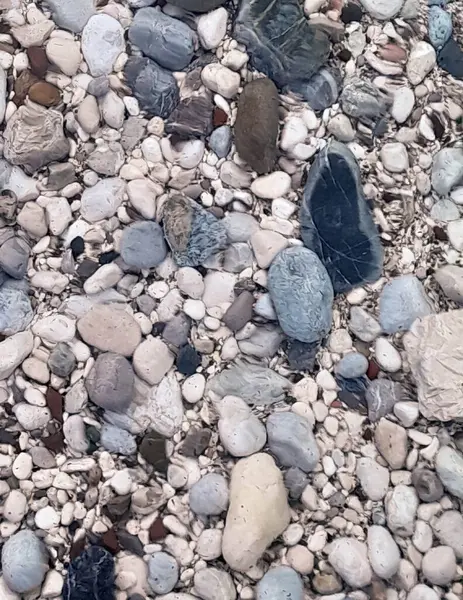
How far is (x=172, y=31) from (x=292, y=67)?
21 centimetres

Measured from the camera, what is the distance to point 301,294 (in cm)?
122

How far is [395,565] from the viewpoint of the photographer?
1187 millimetres

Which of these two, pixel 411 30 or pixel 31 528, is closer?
pixel 31 528

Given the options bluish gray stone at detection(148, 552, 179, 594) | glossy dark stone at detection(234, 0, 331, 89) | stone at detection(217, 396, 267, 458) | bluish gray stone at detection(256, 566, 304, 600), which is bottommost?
bluish gray stone at detection(148, 552, 179, 594)

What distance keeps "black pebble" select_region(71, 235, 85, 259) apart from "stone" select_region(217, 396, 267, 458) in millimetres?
337

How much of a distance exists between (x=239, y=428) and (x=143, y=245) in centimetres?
33

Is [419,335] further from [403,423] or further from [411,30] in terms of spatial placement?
[411,30]

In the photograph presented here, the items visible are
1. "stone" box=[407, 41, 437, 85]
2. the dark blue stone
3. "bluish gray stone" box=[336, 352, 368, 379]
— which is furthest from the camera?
"stone" box=[407, 41, 437, 85]

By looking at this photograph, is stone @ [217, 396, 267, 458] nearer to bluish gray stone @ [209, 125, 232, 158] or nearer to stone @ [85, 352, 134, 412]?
stone @ [85, 352, 134, 412]

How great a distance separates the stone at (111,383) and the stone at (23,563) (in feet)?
0.76

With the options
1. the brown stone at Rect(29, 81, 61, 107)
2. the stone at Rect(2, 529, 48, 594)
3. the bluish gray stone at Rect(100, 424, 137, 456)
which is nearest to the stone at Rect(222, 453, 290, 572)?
the bluish gray stone at Rect(100, 424, 137, 456)

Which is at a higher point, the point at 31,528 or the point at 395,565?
the point at 395,565

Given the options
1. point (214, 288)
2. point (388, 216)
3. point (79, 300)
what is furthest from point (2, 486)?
point (388, 216)

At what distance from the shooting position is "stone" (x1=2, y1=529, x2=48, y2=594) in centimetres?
115
